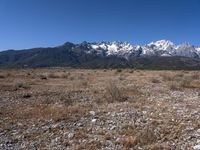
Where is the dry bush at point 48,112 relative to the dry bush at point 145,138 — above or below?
above

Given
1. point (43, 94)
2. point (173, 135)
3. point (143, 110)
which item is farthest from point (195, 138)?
point (43, 94)

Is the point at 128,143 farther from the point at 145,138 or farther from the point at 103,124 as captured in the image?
the point at 103,124

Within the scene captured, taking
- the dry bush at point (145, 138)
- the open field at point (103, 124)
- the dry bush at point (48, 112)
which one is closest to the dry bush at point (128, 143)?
the open field at point (103, 124)

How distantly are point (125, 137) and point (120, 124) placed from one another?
2075 millimetres

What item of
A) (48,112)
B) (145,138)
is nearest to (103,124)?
(145,138)

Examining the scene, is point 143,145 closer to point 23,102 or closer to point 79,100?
point 79,100

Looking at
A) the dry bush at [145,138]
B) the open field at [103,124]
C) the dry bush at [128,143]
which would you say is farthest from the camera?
the open field at [103,124]

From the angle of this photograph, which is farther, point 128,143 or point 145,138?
point 145,138

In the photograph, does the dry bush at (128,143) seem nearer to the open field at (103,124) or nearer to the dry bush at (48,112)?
the open field at (103,124)

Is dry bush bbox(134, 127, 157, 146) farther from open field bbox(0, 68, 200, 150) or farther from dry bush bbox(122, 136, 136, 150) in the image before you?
dry bush bbox(122, 136, 136, 150)

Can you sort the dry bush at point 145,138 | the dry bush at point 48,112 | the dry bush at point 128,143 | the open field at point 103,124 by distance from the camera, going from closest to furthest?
the dry bush at point 128,143, the dry bush at point 145,138, the open field at point 103,124, the dry bush at point 48,112

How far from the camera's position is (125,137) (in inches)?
515

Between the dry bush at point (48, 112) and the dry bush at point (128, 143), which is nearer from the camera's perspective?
the dry bush at point (128, 143)

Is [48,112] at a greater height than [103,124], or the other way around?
[48,112]
